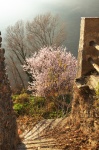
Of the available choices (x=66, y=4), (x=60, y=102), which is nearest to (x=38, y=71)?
(x=60, y=102)

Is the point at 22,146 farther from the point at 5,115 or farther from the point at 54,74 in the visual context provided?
the point at 54,74

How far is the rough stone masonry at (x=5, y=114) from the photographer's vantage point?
7.51 meters

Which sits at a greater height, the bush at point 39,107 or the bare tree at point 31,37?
the bare tree at point 31,37

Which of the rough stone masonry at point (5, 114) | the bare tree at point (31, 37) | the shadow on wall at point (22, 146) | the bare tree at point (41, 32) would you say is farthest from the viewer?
the bare tree at point (41, 32)

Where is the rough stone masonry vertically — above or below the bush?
above

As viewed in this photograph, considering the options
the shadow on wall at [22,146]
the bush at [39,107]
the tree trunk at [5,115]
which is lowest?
the bush at [39,107]

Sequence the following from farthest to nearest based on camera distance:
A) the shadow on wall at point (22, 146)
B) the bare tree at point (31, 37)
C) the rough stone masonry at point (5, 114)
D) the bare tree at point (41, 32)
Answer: the bare tree at point (41, 32) < the bare tree at point (31, 37) < the shadow on wall at point (22, 146) < the rough stone masonry at point (5, 114)

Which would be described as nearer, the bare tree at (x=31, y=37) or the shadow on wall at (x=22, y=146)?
the shadow on wall at (x=22, y=146)

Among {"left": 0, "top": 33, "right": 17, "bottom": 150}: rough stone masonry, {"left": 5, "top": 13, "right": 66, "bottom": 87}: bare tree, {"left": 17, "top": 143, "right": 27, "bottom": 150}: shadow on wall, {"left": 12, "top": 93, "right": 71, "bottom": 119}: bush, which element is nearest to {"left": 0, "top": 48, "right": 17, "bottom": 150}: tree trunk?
{"left": 0, "top": 33, "right": 17, "bottom": 150}: rough stone masonry

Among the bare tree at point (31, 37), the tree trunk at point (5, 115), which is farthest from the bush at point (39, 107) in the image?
the bare tree at point (31, 37)

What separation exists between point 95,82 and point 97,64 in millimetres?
1004

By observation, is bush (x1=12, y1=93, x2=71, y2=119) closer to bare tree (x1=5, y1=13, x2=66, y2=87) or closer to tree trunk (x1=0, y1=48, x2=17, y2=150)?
tree trunk (x1=0, y1=48, x2=17, y2=150)

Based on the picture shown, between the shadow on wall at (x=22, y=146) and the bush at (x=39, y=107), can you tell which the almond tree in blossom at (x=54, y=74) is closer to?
the bush at (x=39, y=107)

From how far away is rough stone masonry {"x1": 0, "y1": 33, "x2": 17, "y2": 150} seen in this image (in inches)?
296
